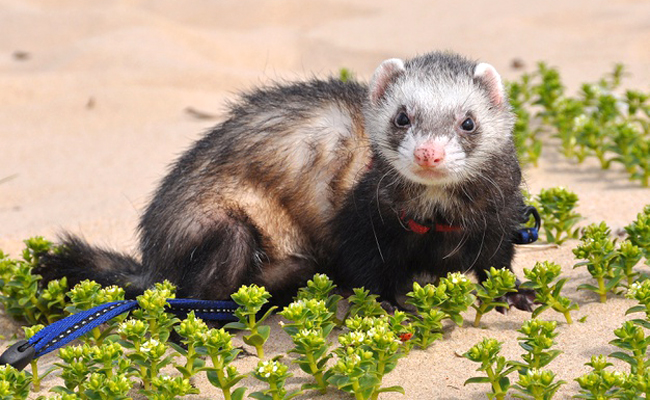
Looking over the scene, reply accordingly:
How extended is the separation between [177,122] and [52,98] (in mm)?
1212

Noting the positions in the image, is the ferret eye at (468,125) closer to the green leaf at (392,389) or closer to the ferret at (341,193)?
the ferret at (341,193)

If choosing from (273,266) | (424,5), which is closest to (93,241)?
(273,266)

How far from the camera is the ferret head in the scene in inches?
102

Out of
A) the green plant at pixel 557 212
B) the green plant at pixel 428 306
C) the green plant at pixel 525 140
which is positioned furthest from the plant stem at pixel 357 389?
the green plant at pixel 525 140

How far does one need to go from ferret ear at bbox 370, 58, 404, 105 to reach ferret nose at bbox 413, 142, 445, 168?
445 millimetres

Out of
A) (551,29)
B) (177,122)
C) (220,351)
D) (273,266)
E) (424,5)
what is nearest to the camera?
(220,351)

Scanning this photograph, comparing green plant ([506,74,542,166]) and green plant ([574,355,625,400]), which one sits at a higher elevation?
green plant ([506,74,542,166])

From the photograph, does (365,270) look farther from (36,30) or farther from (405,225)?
(36,30)

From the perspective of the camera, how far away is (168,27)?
26.8ft

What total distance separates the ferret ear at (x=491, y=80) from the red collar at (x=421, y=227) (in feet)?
1.40

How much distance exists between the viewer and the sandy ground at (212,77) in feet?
9.58

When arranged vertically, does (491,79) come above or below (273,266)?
above

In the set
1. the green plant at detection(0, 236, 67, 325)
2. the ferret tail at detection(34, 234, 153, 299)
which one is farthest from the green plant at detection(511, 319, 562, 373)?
the green plant at detection(0, 236, 67, 325)

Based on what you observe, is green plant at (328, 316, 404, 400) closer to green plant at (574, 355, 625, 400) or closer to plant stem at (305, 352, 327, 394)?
plant stem at (305, 352, 327, 394)
